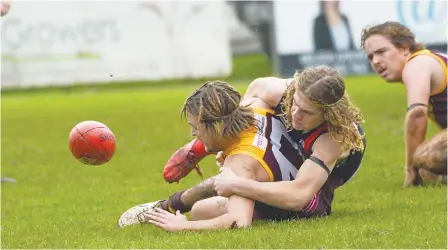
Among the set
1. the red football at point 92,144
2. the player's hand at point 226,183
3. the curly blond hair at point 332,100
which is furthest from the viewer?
the red football at point 92,144

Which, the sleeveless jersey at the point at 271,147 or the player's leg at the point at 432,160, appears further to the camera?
the player's leg at the point at 432,160

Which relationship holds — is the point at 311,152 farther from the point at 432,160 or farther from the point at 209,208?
the point at 432,160

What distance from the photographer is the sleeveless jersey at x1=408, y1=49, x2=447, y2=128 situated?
870 centimetres

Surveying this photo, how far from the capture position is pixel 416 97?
842 cm

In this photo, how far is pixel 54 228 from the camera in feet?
23.6

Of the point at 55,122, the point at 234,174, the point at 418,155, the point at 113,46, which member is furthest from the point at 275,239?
the point at 113,46

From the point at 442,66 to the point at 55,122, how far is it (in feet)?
39.2

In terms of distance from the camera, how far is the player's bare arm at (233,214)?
249 inches

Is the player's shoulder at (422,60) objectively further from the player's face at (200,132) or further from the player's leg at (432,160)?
the player's face at (200,132)

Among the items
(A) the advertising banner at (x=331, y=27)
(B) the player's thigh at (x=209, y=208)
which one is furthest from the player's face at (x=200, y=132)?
(A) the advertising banner at (x=331, y=27)

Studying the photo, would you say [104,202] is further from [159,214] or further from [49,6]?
[49,6]

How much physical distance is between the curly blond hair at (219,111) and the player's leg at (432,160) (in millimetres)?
2445

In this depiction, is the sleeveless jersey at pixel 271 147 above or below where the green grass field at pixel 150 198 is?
above

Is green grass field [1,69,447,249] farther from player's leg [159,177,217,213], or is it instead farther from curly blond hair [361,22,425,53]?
curly blond hair [361,22,425,53]
